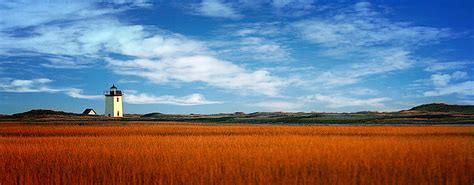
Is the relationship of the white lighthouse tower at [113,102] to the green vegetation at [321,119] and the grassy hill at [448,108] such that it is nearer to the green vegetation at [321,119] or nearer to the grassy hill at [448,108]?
the green vegetation at [321,119]

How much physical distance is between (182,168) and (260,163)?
6.93ft

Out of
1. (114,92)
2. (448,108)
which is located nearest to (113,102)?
(114,92)

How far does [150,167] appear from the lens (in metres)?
12.3

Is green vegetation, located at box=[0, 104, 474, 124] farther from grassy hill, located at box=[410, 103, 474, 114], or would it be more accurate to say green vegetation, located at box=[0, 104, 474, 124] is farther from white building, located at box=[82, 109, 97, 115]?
grassy hill, located at box=[410, 103, 474, 114]

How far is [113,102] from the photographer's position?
91.1 metres

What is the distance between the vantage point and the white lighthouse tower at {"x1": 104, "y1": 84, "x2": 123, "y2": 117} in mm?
91188

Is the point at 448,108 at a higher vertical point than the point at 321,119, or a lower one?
higher

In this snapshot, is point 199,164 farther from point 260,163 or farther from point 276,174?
point 276,174

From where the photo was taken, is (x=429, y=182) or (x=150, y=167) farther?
(x=150, y=167)

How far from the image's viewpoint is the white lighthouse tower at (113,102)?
91.2 m

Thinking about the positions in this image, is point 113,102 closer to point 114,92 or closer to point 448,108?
point 114,92

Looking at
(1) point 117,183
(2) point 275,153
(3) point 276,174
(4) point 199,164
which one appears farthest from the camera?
(2) point 275,153

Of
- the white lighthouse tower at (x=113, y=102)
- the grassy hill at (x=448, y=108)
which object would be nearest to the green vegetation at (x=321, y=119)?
the white lighthouse tower at (x=113, y=102)

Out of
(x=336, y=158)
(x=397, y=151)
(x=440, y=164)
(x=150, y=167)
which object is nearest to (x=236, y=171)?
(x=150, y=167)
